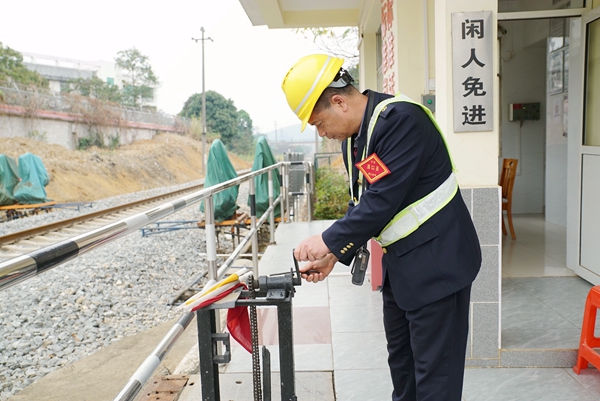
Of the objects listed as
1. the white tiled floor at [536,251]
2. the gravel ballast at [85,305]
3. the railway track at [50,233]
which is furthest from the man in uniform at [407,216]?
the railway track at [50,233]

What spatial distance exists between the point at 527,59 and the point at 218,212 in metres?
5.59

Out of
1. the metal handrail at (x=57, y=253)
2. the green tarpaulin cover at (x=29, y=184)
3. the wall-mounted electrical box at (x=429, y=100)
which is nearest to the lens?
the metal handrail at (x=57, y=253)

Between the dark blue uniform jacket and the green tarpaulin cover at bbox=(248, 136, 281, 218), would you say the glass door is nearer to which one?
the dark blue uniform jacket

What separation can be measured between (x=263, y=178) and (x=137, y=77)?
34.8 metres

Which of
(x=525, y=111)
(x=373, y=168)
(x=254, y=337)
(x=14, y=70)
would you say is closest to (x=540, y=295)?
(x=373, y=168)

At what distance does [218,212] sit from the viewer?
9.37 metres

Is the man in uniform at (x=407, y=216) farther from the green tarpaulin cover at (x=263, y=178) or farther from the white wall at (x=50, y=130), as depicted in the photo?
the white wall at (x=50, y=130)

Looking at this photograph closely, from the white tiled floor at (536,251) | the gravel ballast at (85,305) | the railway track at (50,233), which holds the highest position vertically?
the white tiled floor at (536,251)

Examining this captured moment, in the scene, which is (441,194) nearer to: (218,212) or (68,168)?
(218,212)

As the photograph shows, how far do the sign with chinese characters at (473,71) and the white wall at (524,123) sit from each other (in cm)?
516

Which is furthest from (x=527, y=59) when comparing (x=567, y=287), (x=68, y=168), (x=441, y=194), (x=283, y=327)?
(x=68, y=168)

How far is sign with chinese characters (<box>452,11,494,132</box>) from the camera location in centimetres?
238

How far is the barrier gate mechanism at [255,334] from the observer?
1386 millimetres

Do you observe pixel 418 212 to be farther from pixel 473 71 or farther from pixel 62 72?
pixel 62 72
